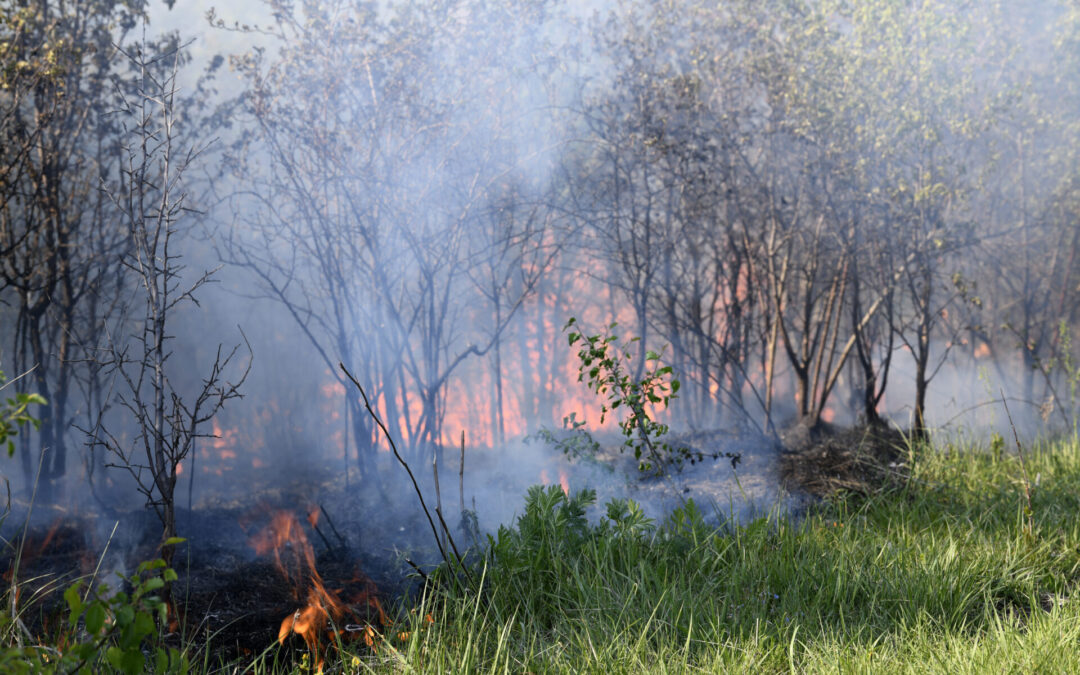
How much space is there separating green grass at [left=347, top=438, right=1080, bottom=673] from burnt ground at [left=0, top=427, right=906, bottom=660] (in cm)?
36

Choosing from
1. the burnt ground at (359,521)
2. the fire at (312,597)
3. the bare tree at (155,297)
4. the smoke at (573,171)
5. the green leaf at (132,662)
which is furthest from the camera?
the smoke at (573,171)

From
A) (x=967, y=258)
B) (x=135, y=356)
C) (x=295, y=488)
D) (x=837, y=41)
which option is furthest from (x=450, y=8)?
(x=967, y=258)

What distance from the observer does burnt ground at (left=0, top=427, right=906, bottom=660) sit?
128 inches

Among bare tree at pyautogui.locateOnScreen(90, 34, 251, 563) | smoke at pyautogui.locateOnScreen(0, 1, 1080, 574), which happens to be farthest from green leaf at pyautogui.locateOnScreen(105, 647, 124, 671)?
smoke at pyautogui.locateOnScreen(0, 1, 1080, 574)

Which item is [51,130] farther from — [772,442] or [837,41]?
[837,41]

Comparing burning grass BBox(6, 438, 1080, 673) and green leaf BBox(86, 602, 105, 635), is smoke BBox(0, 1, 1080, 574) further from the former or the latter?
green leaf BBox(86, 602, 105, 635)

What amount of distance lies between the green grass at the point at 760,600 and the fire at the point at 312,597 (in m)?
0.28

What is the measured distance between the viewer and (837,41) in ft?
20.9

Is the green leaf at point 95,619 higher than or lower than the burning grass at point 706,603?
higher

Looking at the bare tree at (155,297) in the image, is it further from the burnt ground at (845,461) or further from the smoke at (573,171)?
the burnt ground at (845,461)

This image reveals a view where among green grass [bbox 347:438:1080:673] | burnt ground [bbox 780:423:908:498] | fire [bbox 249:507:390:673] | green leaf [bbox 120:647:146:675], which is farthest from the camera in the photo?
burnt ground [bbox 780:423:908:498]

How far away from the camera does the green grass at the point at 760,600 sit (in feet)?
8.04

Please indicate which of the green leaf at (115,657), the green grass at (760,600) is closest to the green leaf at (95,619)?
the green leaf at (115,657)

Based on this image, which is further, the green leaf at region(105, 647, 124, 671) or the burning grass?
the burning grass
